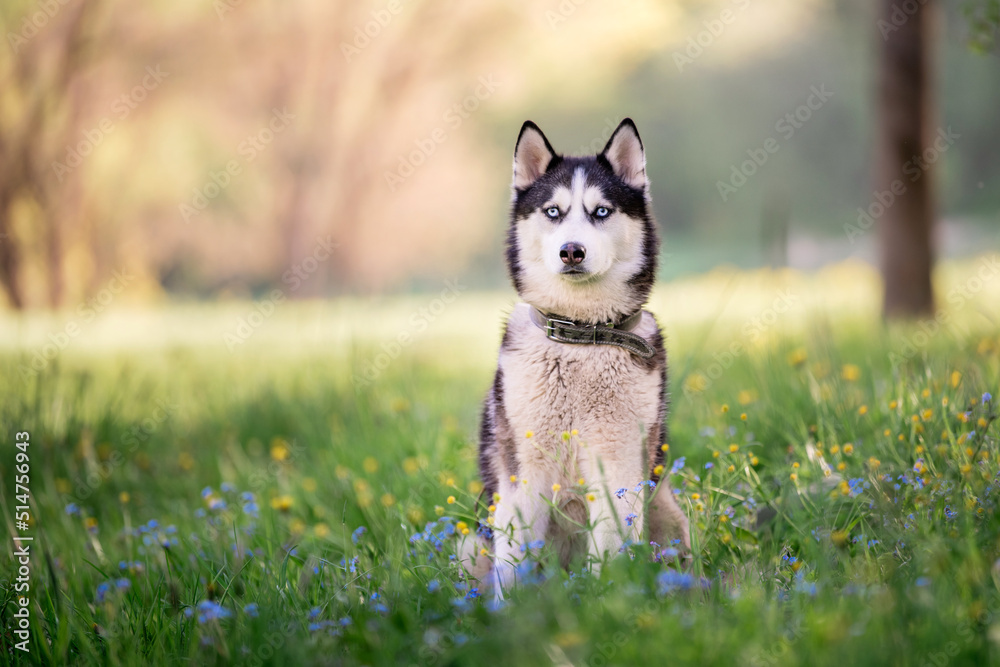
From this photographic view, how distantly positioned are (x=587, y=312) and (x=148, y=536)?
7.66 feet

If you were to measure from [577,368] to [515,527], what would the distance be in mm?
596

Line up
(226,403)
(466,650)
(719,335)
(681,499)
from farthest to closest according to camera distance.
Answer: (719,335) → (226,403) → (681,499) → (466,650)

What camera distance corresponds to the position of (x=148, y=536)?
3.47m

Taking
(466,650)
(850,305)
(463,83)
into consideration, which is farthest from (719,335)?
(463,83)

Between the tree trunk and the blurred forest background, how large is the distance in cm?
27

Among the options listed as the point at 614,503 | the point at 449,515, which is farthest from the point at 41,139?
the point at 614,503

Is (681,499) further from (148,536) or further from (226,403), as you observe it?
(226,403)

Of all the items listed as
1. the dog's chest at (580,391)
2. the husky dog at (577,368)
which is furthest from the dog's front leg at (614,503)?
the dog's chest at (580,391)

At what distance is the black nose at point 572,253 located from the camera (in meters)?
2.61

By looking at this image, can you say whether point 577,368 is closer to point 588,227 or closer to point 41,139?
point 588,227

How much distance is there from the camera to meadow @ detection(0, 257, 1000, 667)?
1.86m

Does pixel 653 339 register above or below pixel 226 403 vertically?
above

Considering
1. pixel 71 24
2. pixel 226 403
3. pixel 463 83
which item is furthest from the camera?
pixel 463 83

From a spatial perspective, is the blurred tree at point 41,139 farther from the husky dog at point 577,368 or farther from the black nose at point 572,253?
the black nose at point 572,253
